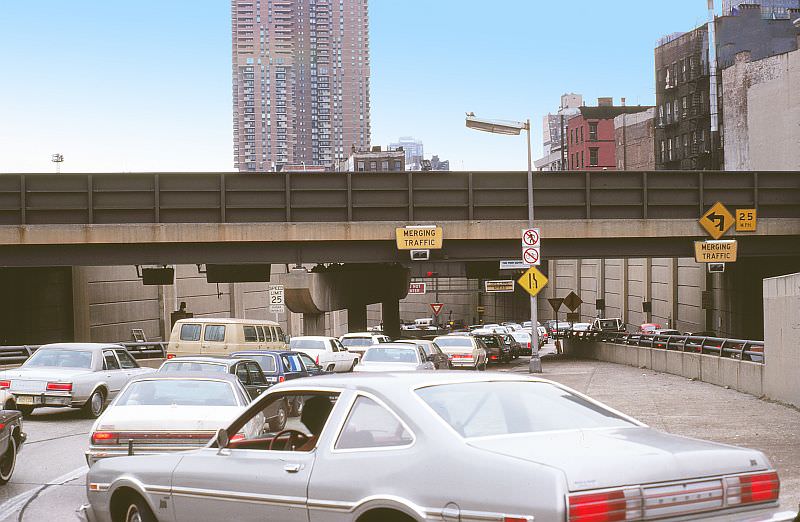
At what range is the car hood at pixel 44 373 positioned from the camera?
2072 cm

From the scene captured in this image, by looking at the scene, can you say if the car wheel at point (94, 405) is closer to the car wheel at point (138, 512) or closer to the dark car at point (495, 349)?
Result: the car wheel at point (138, 512)

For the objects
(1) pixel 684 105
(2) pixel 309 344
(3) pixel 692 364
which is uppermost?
(1) pixel 684 105

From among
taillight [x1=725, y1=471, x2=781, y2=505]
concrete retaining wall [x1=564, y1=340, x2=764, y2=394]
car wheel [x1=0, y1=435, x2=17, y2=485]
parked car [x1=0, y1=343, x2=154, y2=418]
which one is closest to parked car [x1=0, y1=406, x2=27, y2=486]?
car wheel [x1=0, y1=435, x2=17, y2=485]

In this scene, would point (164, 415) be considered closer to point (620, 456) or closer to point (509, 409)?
point (509, 409)

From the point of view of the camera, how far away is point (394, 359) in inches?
1091

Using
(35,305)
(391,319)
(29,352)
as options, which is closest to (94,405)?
(29,352)

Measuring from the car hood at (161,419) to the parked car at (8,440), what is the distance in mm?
1357

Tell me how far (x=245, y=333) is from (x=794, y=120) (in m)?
52.5

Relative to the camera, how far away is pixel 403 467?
605cm

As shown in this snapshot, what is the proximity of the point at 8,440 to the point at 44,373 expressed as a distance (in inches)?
330

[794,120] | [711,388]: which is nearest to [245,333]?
[711,388]

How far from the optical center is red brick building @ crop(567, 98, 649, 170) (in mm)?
130500

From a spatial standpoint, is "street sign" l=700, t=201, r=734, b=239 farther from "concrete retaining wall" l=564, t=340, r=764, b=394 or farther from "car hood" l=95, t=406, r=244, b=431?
"car hood" l=95, t=406, r=244, b=431

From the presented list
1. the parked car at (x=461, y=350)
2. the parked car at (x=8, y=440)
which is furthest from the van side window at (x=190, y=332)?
the parked car at (x=8, y=440)
